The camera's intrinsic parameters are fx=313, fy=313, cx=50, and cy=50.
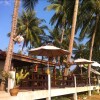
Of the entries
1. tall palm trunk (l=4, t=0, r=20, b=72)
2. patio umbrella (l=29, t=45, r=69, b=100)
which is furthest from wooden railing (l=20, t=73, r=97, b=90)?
tall palm trunk (l=4, t=0, r=20, b=72)

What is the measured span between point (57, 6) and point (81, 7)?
7.92 metres

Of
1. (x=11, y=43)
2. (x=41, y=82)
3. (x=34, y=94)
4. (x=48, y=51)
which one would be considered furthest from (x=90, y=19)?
(x=34, y=94)

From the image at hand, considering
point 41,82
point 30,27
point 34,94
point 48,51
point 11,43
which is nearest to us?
point 34,94

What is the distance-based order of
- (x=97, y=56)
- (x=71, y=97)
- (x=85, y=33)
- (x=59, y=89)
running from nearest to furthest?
1. (x=59, y=89)
2. (x=71, y=97)
3. (x=85, y=33)
4. (x=97, y=56)

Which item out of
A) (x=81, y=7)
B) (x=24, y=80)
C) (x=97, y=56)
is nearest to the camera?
(x=24, y=80)

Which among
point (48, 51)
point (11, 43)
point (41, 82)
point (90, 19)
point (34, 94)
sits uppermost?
point (90, 19)

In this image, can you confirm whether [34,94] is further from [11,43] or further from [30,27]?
[30,27]

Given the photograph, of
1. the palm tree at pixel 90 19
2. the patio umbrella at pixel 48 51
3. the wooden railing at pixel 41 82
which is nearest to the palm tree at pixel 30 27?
the palm tree at pixel 90 19

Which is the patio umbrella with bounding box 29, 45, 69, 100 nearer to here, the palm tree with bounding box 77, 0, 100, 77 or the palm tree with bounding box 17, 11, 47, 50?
the palm tree with bounding box 77, 0, 100, 77

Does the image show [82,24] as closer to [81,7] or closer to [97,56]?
[81,7]

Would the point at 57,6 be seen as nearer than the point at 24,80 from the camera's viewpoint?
No

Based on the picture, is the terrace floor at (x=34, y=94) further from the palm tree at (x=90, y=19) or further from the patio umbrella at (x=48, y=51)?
the palm tree at (x=90, y=19)

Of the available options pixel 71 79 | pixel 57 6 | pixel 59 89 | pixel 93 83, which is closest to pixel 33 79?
pixel 59 89

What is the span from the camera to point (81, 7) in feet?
105
